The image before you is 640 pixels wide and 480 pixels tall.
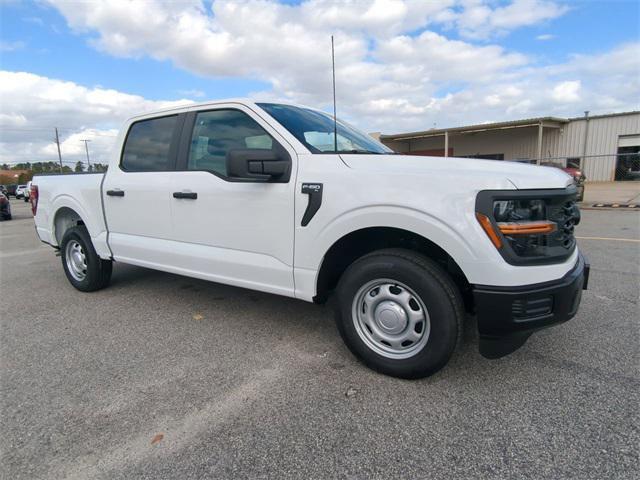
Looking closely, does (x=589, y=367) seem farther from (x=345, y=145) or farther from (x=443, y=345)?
(x=345, y=145)

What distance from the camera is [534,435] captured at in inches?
84.2

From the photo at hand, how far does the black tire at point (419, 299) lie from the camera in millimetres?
2449

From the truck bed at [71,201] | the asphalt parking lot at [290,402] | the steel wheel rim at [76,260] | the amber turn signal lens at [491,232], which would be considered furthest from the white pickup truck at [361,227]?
the steel wheel rim at [76,260]

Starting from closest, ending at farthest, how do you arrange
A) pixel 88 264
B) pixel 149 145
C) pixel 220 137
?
pixel 220 137
pixel 149 145
pixel 88 264

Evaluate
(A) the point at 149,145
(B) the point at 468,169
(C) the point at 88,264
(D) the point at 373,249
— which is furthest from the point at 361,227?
(C) the point at 88,264

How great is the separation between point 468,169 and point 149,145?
3028 mm

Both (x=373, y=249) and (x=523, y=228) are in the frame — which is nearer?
(x=523, y=228)

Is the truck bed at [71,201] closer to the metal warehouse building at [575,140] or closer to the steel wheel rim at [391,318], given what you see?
the steel wheel rim at [391,318]

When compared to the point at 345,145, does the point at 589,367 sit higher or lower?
lower

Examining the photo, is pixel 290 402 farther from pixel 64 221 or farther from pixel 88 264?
pixel 64 221

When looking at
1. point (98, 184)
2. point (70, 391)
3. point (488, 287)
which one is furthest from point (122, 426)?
point (98, 184)

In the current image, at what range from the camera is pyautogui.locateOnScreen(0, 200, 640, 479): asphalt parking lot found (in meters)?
2.00

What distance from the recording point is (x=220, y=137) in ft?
11.4

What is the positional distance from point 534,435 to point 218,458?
1.60m
